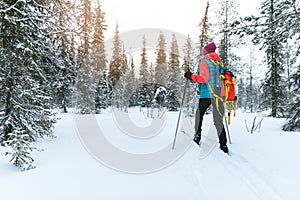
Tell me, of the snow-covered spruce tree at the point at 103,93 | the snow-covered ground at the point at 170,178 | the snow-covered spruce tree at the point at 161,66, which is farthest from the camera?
the snow-covered spruce tree at the point at 161,66

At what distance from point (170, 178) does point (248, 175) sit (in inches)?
53.7

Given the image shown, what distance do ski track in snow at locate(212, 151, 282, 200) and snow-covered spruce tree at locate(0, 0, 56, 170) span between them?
4.70 meters

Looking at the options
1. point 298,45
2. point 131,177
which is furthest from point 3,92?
point 298,45

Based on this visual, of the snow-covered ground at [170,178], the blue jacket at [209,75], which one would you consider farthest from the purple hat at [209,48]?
the snow-covered ground at [170,178]

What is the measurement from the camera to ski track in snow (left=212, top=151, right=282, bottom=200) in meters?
3.17

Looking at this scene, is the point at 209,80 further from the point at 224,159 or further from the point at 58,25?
the point at 58,25

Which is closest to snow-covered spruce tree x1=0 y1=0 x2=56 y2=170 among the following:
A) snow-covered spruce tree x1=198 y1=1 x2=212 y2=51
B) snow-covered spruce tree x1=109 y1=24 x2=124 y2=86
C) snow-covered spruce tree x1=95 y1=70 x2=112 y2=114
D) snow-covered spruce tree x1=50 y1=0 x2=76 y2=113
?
snow-covered spruce tree x1=50 y1=0 x2=76 y2=113

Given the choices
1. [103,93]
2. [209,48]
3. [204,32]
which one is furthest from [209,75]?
[103,93]

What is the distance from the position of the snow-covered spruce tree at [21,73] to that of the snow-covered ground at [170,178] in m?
1.58

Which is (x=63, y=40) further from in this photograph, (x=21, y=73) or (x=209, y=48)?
(x=209, y=48)

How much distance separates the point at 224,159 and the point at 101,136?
356cm

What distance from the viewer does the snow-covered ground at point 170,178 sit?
9.93 ft

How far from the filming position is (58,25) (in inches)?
254

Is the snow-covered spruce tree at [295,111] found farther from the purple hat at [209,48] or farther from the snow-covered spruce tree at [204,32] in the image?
the purple hat at [209,48]
